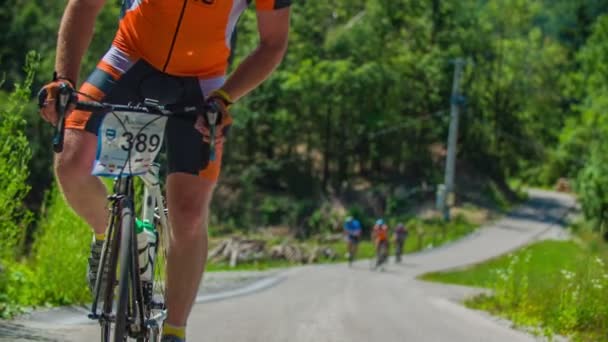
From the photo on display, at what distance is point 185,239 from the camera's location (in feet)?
14.7

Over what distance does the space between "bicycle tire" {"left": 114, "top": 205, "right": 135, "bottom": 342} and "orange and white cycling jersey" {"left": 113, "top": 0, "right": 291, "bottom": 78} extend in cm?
78

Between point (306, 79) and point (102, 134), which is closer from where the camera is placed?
point (102, 134)

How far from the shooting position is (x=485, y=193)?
7125 centimetres

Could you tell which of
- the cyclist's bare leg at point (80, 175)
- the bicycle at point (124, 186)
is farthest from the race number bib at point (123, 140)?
the cyclist's bare leg at point (80, 175)

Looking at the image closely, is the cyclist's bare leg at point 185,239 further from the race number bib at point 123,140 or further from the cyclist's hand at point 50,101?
the cyclist's hand at point 50,101

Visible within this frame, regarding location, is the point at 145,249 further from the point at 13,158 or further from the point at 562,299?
the point at 562,299

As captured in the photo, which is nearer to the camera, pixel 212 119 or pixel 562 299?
pixel 212 119

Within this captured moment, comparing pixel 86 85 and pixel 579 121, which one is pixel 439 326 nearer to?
pixel 86 85

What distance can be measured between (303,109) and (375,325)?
189 ft

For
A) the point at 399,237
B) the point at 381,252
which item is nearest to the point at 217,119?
the point at 381,252

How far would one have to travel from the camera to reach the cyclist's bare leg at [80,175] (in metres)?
4.25

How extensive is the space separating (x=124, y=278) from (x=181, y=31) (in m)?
1.11

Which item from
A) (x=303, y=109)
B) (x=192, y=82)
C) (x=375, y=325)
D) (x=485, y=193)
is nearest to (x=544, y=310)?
A: (x=375, y=325)

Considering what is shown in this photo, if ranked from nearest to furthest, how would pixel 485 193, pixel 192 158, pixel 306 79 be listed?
pixel 192 158 → pixel 306 79 → pixel 485 193
